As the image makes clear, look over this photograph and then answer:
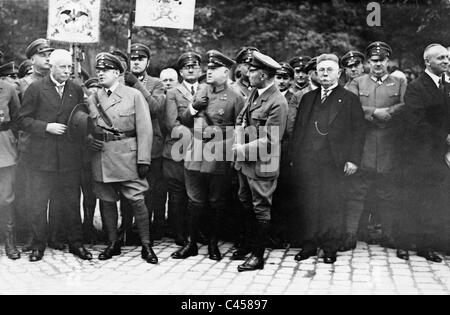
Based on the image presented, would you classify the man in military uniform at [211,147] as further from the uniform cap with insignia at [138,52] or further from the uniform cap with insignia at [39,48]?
the uniform cap with insignia at [39,48]

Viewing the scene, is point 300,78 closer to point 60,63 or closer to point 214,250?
point 214,250

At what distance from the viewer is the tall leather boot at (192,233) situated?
22.2 ft

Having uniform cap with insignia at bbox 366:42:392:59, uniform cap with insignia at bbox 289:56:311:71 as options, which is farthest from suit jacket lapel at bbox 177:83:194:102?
uniform cap with insignia at bbox 366:42:392:59

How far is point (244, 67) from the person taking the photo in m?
7.79

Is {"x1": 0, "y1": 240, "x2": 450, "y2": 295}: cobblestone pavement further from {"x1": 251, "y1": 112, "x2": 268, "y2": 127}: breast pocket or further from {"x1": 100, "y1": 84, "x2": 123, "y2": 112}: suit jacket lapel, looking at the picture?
{"x1": 100, "y1": 84, "x2": 123, "y2": 112}: suit jacket lapel

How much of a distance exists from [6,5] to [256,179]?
352 inches

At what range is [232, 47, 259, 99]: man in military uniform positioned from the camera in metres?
7.59

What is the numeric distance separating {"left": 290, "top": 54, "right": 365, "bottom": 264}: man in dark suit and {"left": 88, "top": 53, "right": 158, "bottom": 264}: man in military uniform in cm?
165

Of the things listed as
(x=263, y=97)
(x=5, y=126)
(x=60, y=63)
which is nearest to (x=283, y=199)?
(x=263, y=97)

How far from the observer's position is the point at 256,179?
634cm

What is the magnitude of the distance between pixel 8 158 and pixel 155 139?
5.38ft

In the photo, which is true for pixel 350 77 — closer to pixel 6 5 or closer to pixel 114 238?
pixel 114 238
